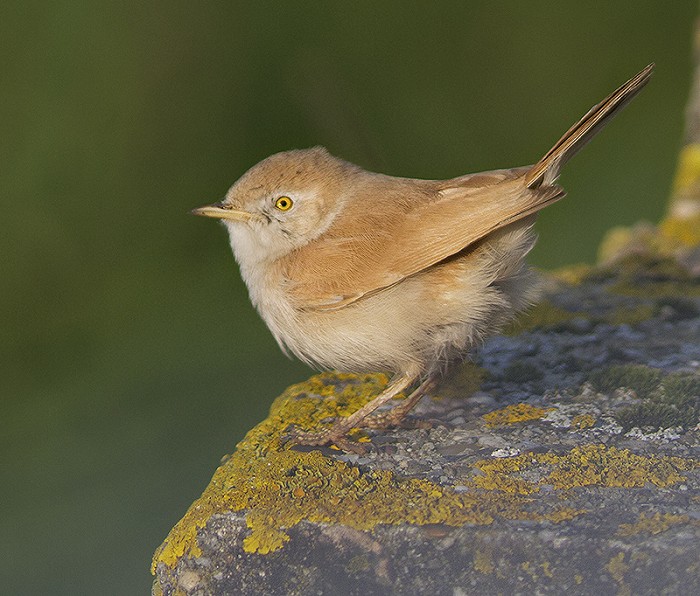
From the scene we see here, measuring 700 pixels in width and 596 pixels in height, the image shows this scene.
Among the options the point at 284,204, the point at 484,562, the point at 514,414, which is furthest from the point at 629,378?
the point at 284,204

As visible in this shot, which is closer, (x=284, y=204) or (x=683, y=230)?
(x=284, y=204)

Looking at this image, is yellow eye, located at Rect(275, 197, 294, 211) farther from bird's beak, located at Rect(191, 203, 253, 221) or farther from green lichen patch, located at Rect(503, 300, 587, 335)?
green lichen patch, located at Rect(503, 300, 587, 335)

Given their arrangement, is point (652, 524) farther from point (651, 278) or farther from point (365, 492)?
point (651, 278)

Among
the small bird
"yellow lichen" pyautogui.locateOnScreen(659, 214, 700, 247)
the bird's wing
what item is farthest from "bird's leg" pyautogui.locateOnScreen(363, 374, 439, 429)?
"yellow lichen" pyautogui.locateOnScreen(659, 214, 700, 247)

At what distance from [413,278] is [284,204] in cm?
76

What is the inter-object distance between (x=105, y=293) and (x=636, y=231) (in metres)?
2.97

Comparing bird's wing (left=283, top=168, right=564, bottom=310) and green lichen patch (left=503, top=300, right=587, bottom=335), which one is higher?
bird's wing (left=283, top=168, right=564, bottom=310)

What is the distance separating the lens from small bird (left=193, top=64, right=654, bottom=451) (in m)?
3.09

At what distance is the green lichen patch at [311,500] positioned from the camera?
95.2 inches

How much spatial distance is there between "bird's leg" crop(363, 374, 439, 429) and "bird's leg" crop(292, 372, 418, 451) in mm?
33

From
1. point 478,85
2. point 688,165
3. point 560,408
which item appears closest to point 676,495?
point 560,408

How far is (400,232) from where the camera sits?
3285 millimetres

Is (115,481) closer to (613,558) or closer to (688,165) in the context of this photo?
(613,558)

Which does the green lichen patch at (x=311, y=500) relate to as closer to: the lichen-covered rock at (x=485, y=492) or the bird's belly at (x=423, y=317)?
the lichen-covered rock at (x=485, y=492)
